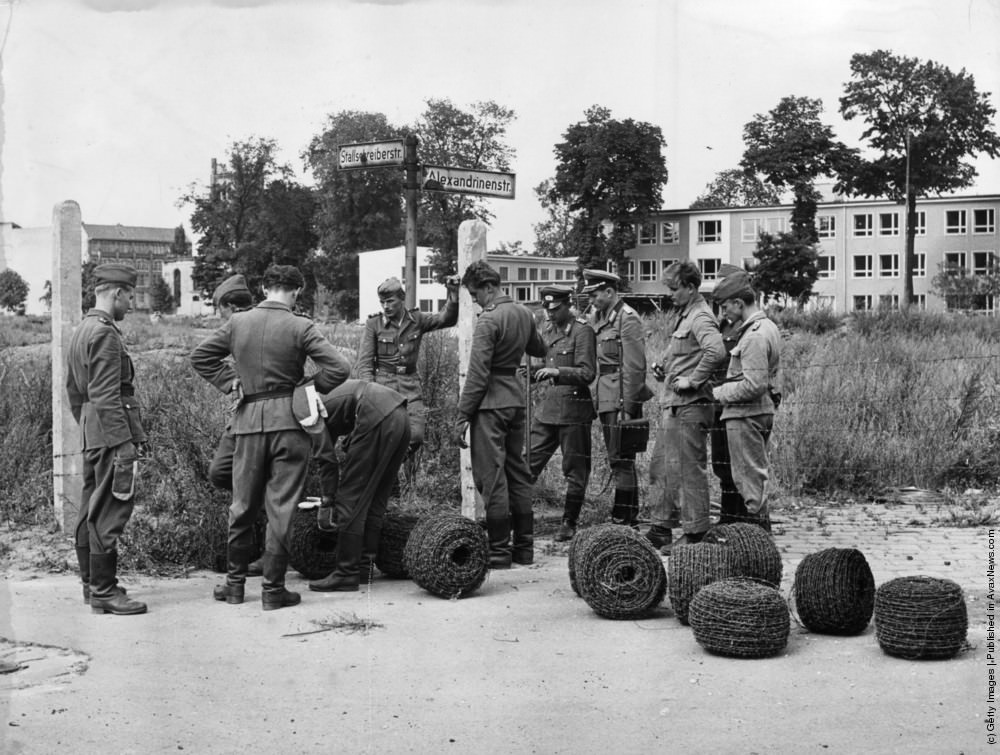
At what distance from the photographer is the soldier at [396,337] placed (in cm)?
999

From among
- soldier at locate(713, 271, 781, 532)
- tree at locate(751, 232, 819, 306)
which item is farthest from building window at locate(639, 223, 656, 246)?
soldier at locate(713, 271, 781, 532)

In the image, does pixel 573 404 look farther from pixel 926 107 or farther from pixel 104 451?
pixel 926 107

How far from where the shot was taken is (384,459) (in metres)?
8.16

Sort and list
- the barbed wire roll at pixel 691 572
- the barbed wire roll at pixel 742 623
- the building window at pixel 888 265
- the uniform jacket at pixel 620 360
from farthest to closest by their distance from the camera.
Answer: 1. the building window at pixel 888 265
2. the uniform jacket at pixel 620 360
3. the barbed wire roll at pixel 691 572
4. the barbed wire roll at pixel 742 623

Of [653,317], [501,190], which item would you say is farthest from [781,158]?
[501,190]

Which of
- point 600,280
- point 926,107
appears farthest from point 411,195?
point 926,107

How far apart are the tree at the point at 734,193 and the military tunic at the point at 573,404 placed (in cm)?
7358

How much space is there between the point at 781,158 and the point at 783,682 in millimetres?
55647

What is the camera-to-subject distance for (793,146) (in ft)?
191

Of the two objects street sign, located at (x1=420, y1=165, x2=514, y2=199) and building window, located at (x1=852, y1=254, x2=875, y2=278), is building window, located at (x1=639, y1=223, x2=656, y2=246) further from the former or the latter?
street sign, located at (x1=420, y1=165, x2=514, y2=199)

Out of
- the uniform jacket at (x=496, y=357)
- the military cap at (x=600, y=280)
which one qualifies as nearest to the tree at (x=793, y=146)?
the military cap at (x=600, y=280)

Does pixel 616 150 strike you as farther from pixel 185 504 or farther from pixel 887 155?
pixel 185 504

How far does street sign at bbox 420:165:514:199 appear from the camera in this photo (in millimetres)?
10438

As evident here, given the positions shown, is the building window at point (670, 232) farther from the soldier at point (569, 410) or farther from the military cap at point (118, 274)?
the military cap at point (118, 274)
